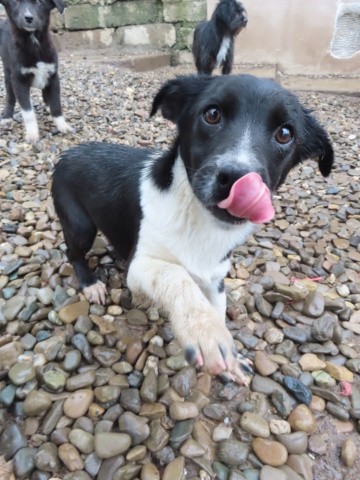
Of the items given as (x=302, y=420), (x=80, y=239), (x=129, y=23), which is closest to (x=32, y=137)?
(x=80, y=239)

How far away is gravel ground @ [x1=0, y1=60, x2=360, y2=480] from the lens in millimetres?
1667

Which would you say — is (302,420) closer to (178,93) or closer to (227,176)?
(227,176)

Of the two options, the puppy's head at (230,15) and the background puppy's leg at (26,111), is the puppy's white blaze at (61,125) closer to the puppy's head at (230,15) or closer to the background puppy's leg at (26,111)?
the background puppy's leg at (26,111)

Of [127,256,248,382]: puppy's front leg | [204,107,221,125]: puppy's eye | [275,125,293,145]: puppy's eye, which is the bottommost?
[127,256,248,382]: puppy's front leg

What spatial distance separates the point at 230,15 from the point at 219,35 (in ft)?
1.01

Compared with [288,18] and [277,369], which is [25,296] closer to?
[277,369]

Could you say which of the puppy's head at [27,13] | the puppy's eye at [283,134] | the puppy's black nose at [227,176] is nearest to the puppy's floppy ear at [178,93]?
the puppy's eye at [283,134]

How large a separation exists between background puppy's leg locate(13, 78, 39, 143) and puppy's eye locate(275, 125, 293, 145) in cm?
358

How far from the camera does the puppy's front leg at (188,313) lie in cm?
146

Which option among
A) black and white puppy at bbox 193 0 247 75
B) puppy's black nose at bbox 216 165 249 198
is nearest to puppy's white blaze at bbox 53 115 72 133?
black and white puppy at bbox 193 0 247 75

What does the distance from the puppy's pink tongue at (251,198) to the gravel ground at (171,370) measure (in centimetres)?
102

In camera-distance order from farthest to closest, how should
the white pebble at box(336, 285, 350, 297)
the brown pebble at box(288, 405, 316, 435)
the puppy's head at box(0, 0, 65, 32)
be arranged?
the puppy's head at box(0, 0, 65, 32) < the white pebble at box(336, 285, 350, 297) < the brown pebble at box(288, 405, 316, 435)

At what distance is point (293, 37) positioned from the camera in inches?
321

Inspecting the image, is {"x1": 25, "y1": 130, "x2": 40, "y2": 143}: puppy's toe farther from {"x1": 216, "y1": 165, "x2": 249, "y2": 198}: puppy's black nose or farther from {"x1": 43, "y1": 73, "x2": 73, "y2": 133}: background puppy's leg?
{"x1": 216, "y1": 165, "x2": 249, "y2": 198}: puppy's black nose
